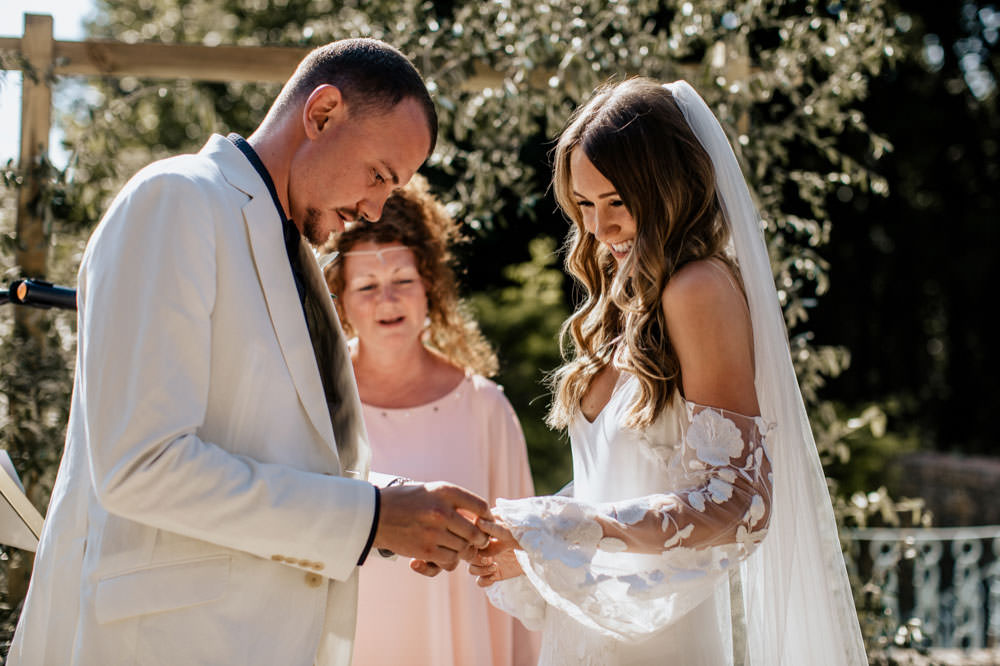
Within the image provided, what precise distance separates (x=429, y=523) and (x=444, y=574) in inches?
51.3

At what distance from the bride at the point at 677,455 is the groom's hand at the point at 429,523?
0.44 ft

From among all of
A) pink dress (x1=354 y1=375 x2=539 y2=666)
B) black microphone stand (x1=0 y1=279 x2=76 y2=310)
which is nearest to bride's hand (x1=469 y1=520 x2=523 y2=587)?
pink dress (x1=354 y1=375 x2=539 y2=666)

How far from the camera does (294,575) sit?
1798 mm

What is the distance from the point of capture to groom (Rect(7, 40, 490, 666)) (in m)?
1.59

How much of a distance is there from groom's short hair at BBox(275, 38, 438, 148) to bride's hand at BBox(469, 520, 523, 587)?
934 mm

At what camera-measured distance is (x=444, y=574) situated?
3037 millimetres

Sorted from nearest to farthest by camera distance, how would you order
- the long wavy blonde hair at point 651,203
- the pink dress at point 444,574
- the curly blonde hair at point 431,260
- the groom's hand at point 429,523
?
the groom's hand at point 429,523 < the long wavy blonde hair at point 651,203 < the pink dress at point 444,574 < the curly blonde hair at point 431,260

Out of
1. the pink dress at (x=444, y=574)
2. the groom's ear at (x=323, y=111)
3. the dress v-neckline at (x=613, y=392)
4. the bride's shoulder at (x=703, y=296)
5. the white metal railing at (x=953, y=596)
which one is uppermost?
the groom's ear at (x=323, y=111)

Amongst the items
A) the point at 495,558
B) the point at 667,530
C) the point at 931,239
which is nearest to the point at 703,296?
the point at 667,530

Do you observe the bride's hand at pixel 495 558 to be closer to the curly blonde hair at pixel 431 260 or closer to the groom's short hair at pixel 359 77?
the groom's short hair at pixel 359 77

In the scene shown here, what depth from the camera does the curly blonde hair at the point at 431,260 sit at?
3.35m

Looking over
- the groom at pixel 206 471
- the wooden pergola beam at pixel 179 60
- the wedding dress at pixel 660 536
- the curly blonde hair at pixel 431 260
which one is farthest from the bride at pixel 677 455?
the wooden pergola beam at pixel 179 60

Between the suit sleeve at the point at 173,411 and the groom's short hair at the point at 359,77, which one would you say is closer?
the suit sleeve at the point at 173,411

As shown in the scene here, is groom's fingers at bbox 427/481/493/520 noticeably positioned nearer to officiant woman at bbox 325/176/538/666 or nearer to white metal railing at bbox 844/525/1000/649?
officiant woman at bbox 325/176/538/666
